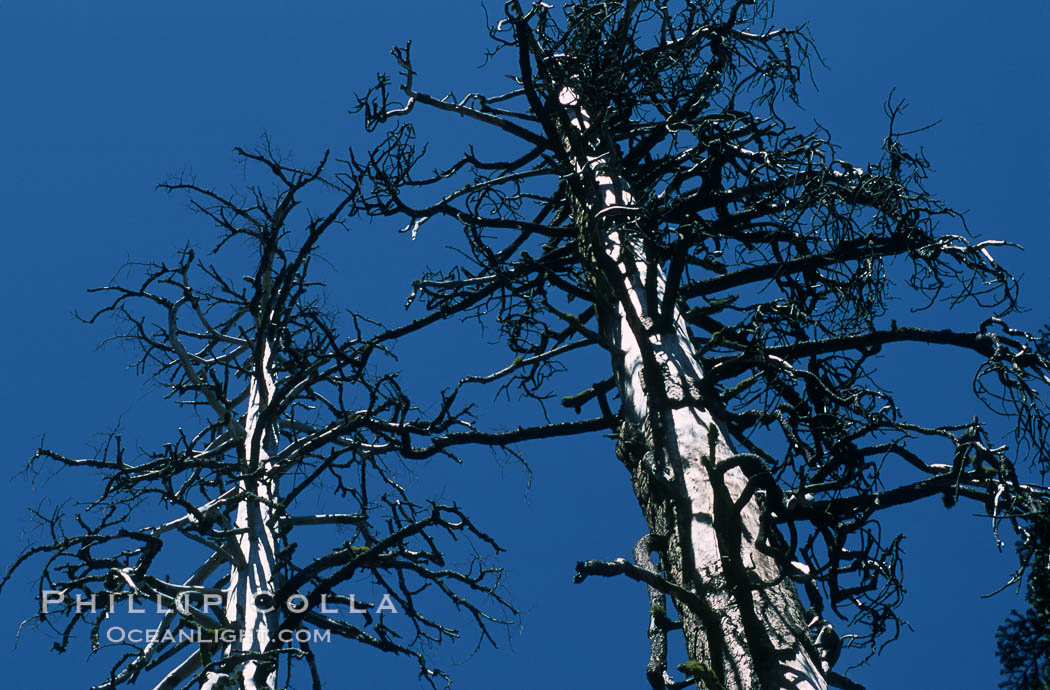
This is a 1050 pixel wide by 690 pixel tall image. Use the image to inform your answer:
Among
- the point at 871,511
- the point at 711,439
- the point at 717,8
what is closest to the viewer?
the point at 711,439

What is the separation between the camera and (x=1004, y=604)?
109 feet

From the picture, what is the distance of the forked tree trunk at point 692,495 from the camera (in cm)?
364

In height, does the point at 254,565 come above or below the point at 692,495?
above

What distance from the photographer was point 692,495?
4.41 m

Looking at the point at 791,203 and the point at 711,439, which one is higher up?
the point at 791,203

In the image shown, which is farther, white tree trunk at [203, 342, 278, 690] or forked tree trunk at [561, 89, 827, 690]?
white tree trunk at [203, 342, 278, 690]

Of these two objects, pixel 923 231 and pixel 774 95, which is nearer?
pixel 923 231

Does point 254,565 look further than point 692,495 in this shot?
Yes

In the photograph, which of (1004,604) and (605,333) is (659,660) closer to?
(605,333)

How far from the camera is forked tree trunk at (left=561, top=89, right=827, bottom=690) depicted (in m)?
3.64

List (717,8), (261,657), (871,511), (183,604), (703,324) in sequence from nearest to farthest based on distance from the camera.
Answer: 1. (871,511)
2. (261,657)
3. (183,604)
4. (703,324)
5. (717,8)

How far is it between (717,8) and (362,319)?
3.34 metres

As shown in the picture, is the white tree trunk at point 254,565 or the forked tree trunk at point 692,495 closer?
the forked tree trunk at point 692,495

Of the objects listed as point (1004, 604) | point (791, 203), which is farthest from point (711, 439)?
point (1004, 604)
